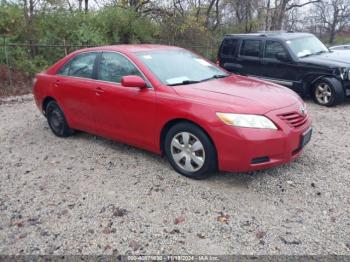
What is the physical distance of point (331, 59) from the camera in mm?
Answer: 8227

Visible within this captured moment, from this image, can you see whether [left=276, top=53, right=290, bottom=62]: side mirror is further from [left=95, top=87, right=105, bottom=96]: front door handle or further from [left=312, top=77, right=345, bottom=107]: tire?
[left=95, top=87, right=105, bottom=96]: front door handle

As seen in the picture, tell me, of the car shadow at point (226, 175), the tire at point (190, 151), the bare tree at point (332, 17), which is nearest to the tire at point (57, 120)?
the car shadow at point (226, 175)

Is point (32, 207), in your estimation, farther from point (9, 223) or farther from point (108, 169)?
point (108, 169)

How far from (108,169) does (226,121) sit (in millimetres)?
1739

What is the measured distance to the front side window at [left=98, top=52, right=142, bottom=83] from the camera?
4688 millimetres

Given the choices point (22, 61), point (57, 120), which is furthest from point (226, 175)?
point (22, 61)

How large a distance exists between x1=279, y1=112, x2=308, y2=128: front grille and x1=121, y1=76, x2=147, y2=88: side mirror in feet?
5.42

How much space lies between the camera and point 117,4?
1513cm

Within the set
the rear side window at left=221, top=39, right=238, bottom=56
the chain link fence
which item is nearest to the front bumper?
the rear side window at left=221, top=39, right=238, bottom=56

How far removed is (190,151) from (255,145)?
775 millimetres

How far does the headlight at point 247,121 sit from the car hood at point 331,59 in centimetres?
490

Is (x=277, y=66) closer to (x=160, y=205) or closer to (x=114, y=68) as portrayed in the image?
(x=114, y=68)

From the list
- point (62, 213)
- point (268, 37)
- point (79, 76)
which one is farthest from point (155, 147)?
point (268, 37)

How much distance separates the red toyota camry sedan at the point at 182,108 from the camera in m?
3.83
